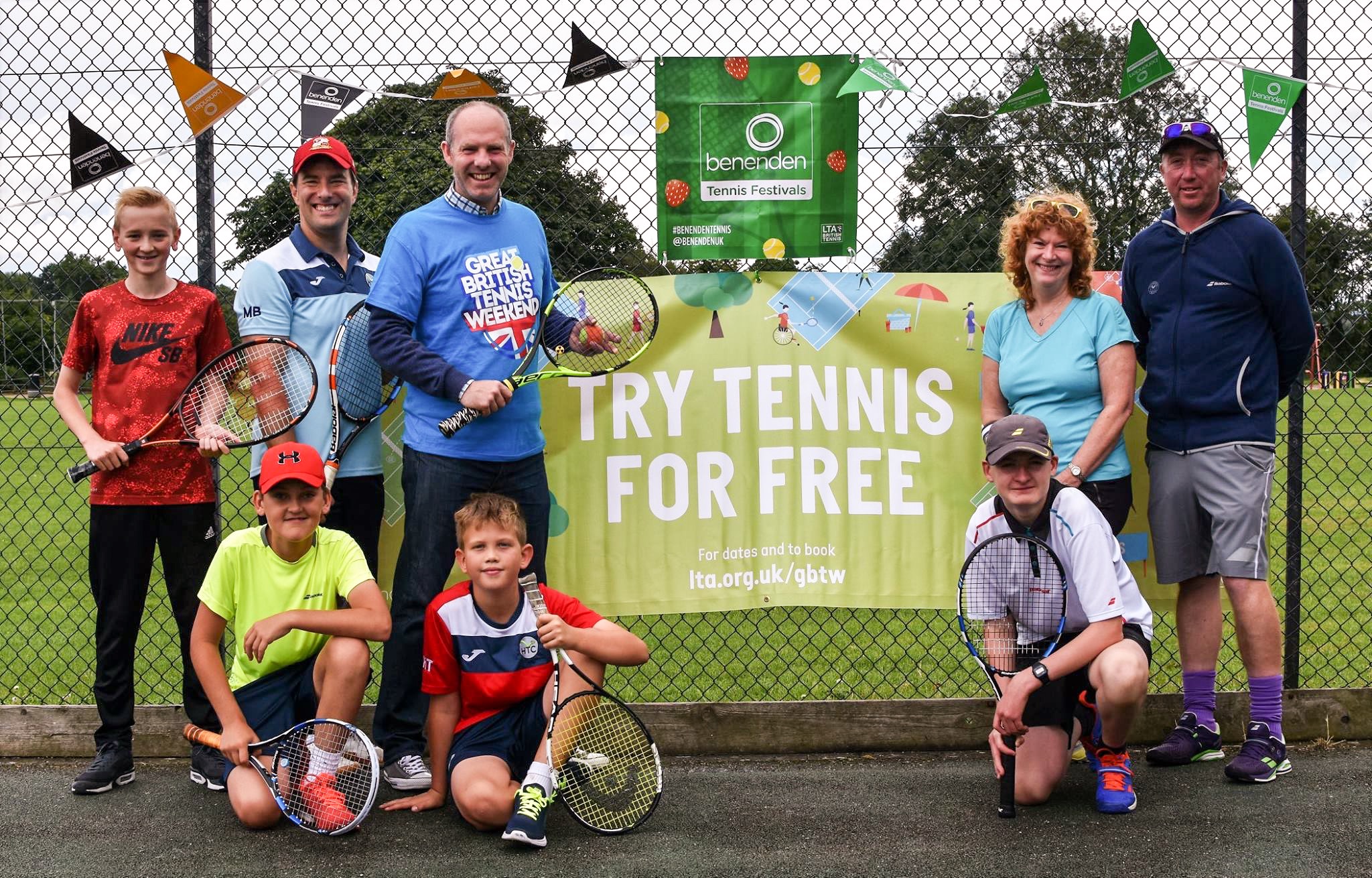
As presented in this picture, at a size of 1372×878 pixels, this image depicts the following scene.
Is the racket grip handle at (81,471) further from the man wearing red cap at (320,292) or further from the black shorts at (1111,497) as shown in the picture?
the black shorts at (1111,497)

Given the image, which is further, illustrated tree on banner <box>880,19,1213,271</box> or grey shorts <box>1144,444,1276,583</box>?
illustrated tree on banner <box>880,19,1213,271</box>

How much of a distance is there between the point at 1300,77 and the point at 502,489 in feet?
10.4

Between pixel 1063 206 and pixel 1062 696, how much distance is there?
1588 mm

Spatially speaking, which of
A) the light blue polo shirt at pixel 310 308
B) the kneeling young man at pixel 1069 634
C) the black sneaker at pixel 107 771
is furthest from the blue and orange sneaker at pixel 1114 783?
the black sneaker at pixel 107 771

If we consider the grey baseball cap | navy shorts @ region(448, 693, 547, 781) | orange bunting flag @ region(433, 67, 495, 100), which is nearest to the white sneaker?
navy shorts @ region(448, 693, 547, 781)

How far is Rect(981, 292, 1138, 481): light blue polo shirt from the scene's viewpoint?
4.04 m

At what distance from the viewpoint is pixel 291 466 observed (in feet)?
12.3

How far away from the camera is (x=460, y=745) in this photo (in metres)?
3.75

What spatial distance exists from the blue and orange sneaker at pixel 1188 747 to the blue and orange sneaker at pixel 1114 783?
0.37m

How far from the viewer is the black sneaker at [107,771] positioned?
407 centimetres

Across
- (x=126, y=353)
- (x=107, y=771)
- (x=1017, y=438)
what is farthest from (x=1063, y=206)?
(x=107, y=771)

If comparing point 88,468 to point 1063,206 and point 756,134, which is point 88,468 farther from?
point 1063,206

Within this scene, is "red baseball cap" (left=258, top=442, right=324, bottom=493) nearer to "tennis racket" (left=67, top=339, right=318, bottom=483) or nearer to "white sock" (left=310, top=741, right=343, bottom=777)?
"tennis racket" (left=67, top=339, right=318, bottom=483)

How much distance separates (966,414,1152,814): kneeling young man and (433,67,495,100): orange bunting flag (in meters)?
2.14
